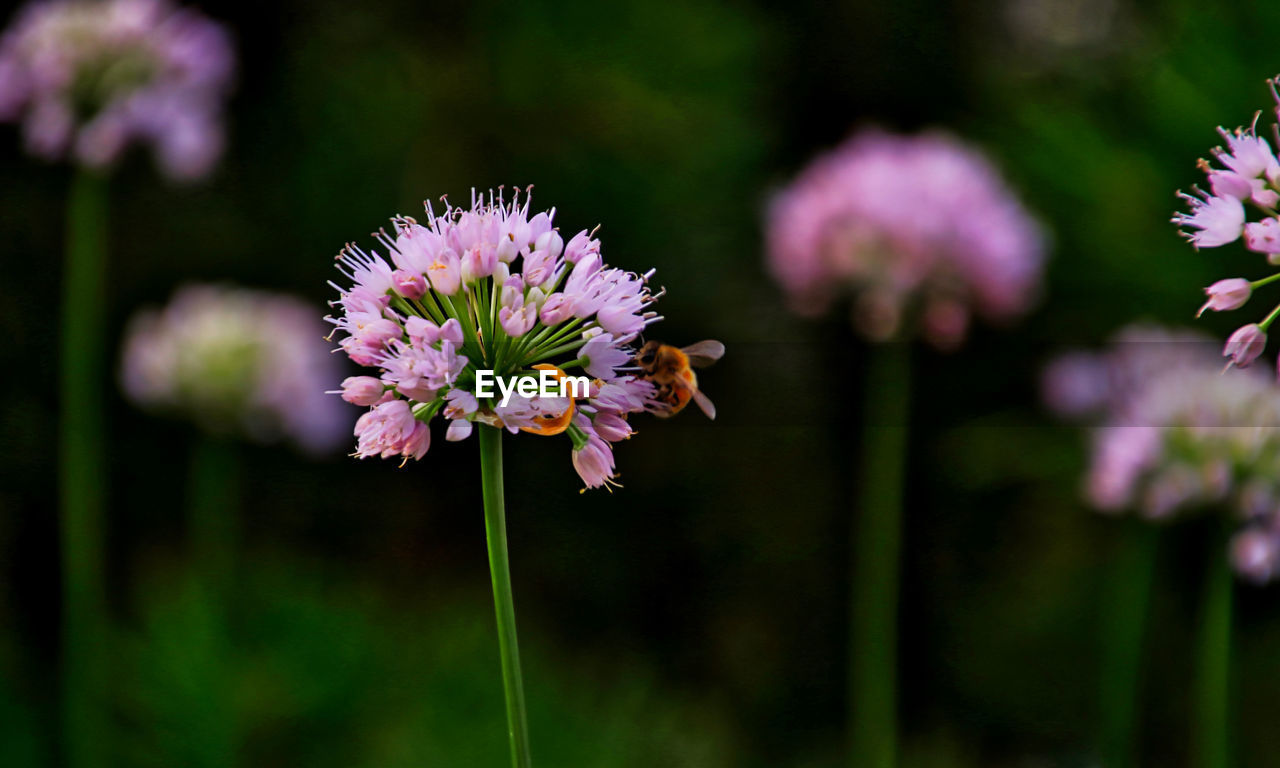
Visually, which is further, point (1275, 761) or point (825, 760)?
point (825, 760)

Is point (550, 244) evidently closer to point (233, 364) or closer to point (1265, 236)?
point (1265, 236)

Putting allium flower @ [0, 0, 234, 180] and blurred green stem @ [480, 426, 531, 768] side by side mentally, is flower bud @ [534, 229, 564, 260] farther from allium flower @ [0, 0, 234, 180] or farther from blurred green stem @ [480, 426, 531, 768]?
allium flower @ [0, 0, 234, 180]

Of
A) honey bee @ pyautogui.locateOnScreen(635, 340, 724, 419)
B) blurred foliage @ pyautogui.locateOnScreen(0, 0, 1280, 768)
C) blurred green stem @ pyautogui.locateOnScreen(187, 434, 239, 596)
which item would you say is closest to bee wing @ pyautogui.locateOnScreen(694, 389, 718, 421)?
honey bee @ pyautogui.locateOnScreen(635, 340, 724, 419)

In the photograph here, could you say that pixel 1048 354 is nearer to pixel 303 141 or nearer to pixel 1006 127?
pixel 1006 127

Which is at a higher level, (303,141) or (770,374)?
(303,141)

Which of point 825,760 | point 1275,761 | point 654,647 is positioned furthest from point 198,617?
point 1275,761

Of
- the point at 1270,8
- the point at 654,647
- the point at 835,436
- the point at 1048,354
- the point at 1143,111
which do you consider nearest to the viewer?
the point at 1270,8
